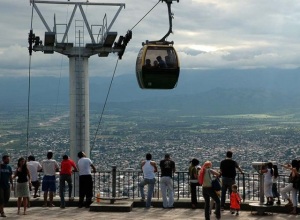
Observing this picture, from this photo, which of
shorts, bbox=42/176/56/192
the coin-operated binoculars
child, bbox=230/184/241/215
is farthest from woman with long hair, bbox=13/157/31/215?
the coin-operated binoculars

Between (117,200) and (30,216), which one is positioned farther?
(117,200)

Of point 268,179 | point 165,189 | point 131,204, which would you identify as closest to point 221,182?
point 268,179

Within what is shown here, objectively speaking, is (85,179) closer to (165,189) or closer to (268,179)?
(165,189)

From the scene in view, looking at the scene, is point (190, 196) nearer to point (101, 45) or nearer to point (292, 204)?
point (292, 204)

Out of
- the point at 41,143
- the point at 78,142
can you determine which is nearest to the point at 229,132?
the point at 41,143

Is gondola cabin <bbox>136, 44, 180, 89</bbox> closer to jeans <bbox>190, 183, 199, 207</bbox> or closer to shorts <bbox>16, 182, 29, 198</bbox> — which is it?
jeans <bbox>190, 183, 199, 207</bbox>
